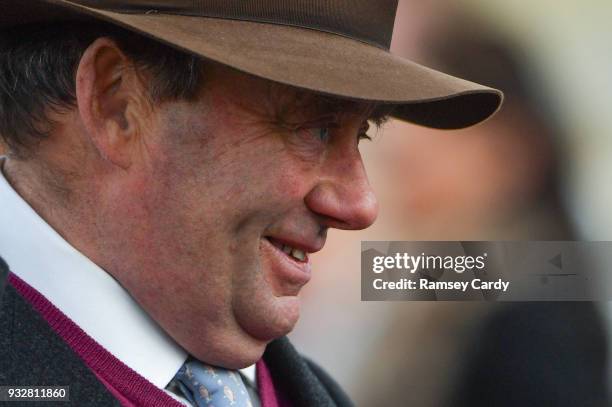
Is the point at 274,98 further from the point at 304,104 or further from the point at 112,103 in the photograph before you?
the point at 112,103

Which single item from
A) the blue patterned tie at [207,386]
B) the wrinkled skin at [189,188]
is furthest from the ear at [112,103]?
the blue patterned tie at [207,386]

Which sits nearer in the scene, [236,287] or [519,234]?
[236,287]

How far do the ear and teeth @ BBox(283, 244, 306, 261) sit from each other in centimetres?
27

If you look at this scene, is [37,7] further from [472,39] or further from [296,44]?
[472,39]

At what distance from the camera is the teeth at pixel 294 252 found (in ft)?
5.31

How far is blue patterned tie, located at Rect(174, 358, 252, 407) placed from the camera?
1.61 m

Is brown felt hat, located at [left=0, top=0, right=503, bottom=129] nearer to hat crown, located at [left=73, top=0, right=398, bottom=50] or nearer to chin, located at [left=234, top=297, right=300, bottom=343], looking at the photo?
hat crown, located at [left=73, top=0, right=398, bottom=50]

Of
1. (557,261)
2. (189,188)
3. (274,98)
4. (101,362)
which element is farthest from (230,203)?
(557,261)

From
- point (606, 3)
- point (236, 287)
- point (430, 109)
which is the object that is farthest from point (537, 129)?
point (236, 287)

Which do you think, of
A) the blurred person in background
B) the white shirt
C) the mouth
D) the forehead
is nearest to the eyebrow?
the forehead

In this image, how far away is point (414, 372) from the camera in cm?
298

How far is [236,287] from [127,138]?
27 centimetres

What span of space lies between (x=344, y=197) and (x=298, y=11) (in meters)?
0.28

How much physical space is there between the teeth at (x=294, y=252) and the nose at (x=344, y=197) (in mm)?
69
